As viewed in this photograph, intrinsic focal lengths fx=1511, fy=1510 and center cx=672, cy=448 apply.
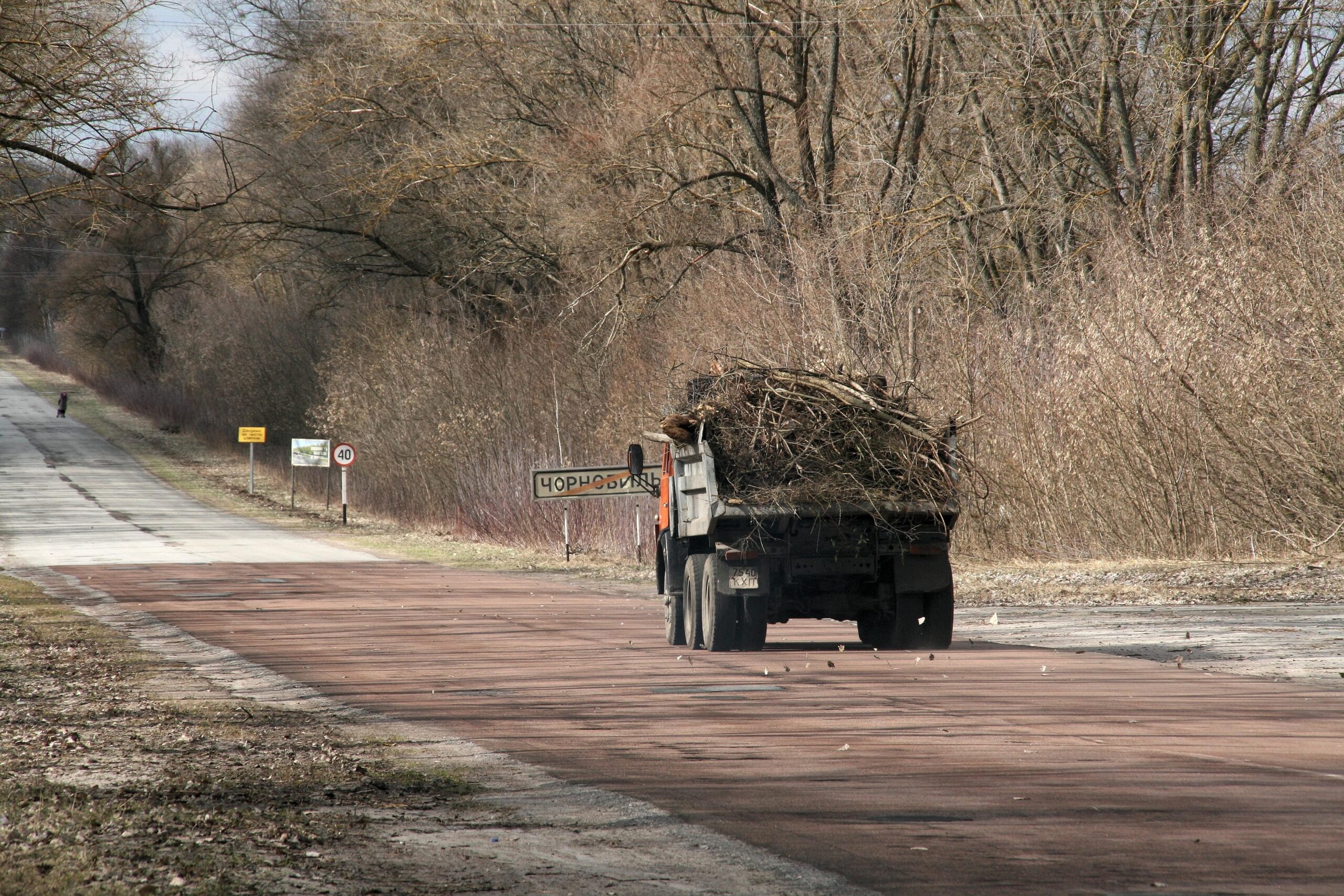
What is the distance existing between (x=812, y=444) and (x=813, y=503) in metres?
0.56

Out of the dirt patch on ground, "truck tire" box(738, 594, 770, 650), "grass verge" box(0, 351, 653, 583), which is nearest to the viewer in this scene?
"truck tire" box(738, 594, 770, 650)

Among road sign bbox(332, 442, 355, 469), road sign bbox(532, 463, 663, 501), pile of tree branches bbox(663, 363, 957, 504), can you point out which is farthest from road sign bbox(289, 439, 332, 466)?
pile of tree branches bbox(663, 363, 957, 504)

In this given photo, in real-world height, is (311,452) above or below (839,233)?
below

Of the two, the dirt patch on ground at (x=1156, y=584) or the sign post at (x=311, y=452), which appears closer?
the dirt patch on ground at (x=1156, y=584)

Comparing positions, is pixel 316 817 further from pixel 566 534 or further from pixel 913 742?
pixel 566 534

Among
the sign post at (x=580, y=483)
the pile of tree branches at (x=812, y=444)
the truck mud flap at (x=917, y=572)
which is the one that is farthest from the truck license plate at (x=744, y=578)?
the sign post at (x=580, y=483)

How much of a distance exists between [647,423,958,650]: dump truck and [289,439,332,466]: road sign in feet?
108

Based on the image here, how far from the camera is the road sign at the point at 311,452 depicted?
1802 inches

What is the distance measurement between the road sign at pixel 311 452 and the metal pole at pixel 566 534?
1426cm

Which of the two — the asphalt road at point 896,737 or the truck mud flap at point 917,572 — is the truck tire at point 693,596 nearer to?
the asphalt road at point 896,737

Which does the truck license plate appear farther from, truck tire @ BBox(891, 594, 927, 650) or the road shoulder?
the road shoulder

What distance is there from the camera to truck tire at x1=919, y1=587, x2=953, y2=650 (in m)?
14.1

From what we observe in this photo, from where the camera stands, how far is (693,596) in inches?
572

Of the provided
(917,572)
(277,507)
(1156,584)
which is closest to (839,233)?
(1156,584)
